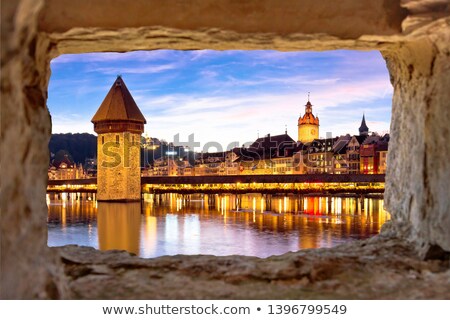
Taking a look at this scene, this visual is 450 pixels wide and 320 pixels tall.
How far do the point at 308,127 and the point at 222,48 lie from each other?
323 ft

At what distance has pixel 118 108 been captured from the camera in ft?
149

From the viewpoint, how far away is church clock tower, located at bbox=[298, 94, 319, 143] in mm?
100000

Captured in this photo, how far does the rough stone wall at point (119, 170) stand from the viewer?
4328cm

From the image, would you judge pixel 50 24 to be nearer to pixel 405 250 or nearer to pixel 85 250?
pixel 85 250

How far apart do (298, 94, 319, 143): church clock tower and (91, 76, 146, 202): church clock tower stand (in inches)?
2314

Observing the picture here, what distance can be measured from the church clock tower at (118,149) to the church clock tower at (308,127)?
58.8 m

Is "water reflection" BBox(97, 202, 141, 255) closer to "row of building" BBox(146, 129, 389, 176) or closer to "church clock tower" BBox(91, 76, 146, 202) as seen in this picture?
"church clock tower" BBox(91, 76, 146, 202)

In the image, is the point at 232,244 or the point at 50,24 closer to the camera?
the point at 50,24

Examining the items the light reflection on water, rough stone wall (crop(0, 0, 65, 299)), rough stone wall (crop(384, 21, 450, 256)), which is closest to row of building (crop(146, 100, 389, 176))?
the light reflection on water

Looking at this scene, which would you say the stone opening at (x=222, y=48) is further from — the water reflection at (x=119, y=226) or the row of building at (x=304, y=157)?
the row of building at (x=304, y=157)

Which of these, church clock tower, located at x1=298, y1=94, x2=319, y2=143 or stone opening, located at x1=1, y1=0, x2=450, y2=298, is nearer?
stone opening, located at x1=1, y1=0, x2=450, y2=298

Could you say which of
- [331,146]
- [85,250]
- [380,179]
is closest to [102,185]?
[380,179]

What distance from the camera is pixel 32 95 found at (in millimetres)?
2283

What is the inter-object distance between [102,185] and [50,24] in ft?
141
